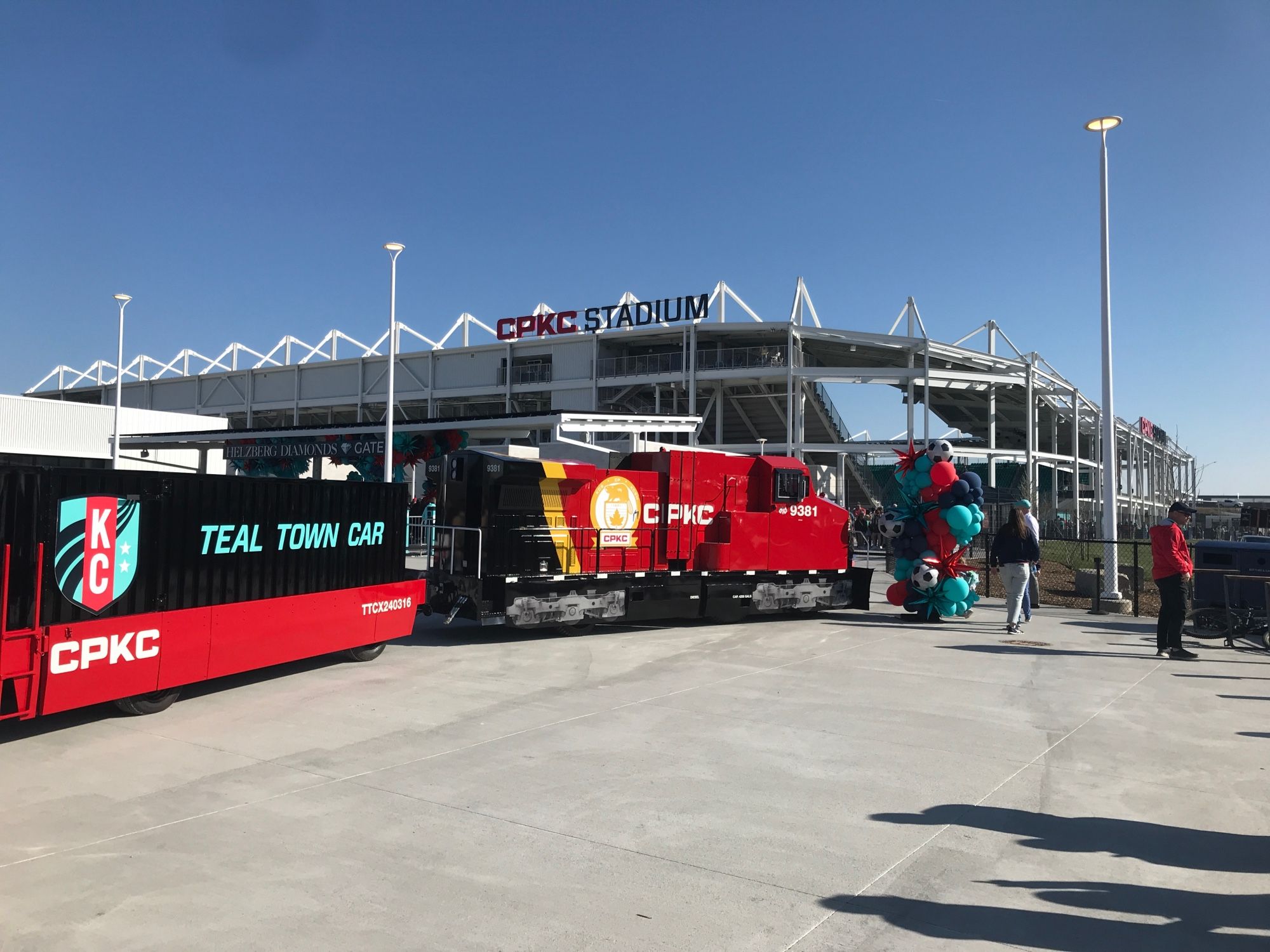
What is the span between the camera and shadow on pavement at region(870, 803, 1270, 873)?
214 inches

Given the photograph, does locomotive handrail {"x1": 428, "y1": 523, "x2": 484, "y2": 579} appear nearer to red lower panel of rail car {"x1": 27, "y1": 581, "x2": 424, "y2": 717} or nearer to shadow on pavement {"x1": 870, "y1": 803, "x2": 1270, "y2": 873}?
red lower panel of rail car {"x1": 27, "y1": 581, "x2": 424, "y2": 717}

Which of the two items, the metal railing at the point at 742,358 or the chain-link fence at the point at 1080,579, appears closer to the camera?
the chain-link fence at the point at 1080,579

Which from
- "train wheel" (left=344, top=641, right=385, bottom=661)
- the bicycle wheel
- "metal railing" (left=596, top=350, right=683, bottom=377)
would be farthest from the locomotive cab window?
"metal railing" (left=596, top=350, right=683, bottom=377)

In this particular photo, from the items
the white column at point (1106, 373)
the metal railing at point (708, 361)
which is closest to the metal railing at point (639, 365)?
the metal railing at point (708, 361)

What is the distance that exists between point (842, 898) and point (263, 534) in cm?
765

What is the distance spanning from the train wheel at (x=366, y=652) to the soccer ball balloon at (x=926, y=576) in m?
10.2

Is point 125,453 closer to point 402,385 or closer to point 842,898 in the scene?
point 402,385

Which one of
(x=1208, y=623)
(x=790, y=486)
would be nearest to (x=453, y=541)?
(x=790, y=486)

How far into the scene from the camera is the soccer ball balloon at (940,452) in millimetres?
16547

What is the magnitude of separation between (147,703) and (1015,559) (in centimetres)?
1331

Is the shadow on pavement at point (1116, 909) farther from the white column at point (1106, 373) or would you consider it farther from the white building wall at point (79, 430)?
the white building wall at point (79, 430)

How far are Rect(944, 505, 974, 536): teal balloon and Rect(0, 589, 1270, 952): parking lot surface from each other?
5.27 meters

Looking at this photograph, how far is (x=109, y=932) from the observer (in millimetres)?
4352

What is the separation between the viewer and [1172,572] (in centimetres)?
1232
